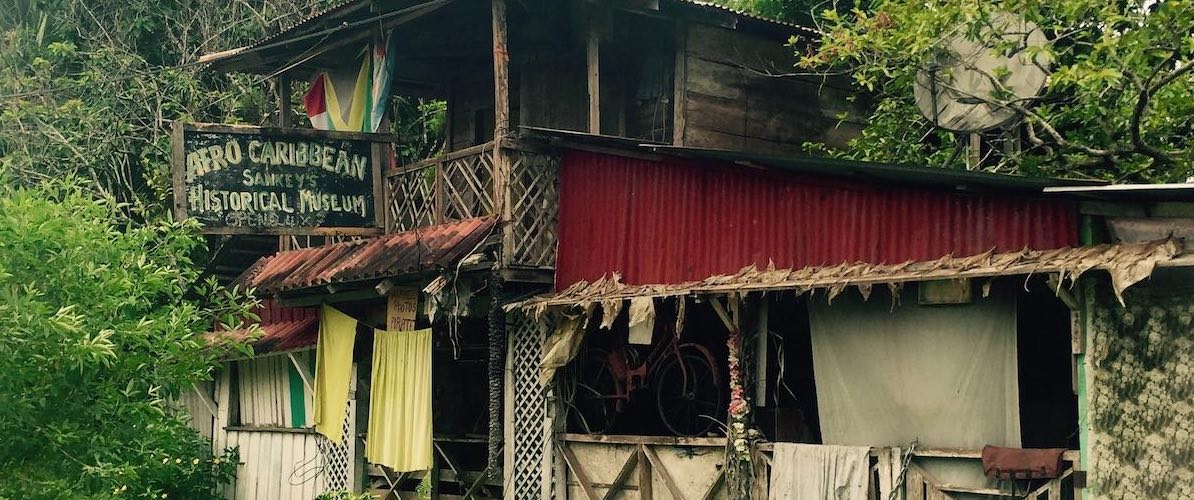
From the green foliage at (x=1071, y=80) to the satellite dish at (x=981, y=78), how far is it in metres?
0.12

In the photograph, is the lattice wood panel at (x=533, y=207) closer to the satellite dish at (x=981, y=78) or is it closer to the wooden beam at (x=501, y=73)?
the wooden beam at (x=501, y=73)

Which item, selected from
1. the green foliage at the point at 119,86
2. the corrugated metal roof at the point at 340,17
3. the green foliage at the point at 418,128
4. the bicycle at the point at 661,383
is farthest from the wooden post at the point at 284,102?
the green foliage at the point at 119,86

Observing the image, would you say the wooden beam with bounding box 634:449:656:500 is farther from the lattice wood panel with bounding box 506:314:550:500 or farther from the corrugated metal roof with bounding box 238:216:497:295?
the corrugated metal roof with bounding box 238:216:497:295

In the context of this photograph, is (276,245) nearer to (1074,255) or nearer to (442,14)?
(442,14)

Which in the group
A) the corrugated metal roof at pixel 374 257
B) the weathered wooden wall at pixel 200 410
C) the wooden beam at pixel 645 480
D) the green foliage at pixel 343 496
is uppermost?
the corrugated metal roof at pixel 374 257

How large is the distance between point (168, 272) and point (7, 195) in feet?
6.40

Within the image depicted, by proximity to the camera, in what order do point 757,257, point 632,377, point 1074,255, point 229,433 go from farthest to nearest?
point 229,433, point 632,377, point 757,257, point 1074,255

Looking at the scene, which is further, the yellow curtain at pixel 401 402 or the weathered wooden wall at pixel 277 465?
the weathered wooden wall at pixel 277 465

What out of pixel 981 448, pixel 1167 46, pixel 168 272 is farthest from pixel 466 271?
pixel 1167 46

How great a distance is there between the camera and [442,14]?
1484 centimetres

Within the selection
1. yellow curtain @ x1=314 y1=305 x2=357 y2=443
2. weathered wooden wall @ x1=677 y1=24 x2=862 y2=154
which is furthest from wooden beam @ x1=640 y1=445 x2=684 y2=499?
yellow curtain @ x1=314 y1=305 x2=357 y2=443

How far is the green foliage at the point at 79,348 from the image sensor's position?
1157 centimetres

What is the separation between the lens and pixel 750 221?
40.0 feet

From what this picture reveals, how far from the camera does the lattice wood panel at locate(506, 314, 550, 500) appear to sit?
13.9 m
